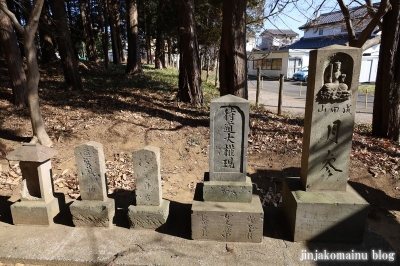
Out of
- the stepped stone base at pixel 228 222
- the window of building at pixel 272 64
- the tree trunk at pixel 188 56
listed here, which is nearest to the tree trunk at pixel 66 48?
the tree trunk at pixel 188 56

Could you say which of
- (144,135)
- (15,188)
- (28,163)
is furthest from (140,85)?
(28,163)

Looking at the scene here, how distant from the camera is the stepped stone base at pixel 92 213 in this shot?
3721 mm

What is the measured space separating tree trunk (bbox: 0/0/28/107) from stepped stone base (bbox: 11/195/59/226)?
5.55 metres

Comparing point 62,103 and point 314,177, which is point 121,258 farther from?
point 62,103

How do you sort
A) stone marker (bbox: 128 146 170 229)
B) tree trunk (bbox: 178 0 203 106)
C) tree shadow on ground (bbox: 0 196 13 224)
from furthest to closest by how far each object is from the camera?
tree trunk (bbox: 178 0 203 106) < tree shadow on ground (bbox: 0 196 13 224) < stone marker (bbox: 128 146 170 229)

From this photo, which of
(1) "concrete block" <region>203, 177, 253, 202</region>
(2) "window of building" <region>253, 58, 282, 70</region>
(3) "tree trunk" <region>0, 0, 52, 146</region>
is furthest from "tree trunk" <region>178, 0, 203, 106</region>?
(2) "window of building" <region>253, 58, 282, 70</region>

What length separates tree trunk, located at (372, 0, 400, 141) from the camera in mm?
6727

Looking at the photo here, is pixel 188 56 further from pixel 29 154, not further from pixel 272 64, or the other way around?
pixel 272 64

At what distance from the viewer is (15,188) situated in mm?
5297

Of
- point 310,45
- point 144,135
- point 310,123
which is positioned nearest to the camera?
point 310,123

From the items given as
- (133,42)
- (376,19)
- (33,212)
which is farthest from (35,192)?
(133,42)

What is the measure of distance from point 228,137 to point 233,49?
15.4ft

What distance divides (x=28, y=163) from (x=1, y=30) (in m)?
5.67

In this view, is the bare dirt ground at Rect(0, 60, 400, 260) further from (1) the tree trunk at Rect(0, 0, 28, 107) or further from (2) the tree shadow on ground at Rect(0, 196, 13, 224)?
(1) the tree trunk at Rect(0, 0, 28, 107)
